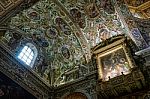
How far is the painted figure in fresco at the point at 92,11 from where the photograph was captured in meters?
12.7

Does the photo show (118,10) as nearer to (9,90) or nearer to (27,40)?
(27,40)

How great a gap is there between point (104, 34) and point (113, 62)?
7.60 ft

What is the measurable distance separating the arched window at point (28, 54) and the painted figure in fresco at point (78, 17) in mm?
3499

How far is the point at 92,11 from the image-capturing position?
42.3 feet

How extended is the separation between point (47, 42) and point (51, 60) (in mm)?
1365

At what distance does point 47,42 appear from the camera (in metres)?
14.0

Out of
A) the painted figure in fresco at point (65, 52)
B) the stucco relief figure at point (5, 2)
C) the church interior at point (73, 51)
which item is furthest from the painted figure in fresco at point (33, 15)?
the stucco relief figure at point (5, 2)

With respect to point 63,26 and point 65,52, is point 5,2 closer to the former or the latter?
point 63,26

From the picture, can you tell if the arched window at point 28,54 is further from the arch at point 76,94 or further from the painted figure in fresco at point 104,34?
the painted figure in fresco at point 104,34

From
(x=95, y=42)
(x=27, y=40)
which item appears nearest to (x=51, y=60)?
(x=27, y=40)

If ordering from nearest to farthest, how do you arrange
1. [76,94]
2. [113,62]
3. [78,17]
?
[113,62] < [76,94] < [78,17]

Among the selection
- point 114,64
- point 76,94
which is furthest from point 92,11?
point 76,94

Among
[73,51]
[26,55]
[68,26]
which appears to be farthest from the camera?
[73,51]

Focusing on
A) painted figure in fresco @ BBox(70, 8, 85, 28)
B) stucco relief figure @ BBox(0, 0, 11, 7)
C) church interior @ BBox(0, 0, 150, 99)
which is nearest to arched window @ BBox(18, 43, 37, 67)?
church interior @ BBox(0, 0, 150, 99)
